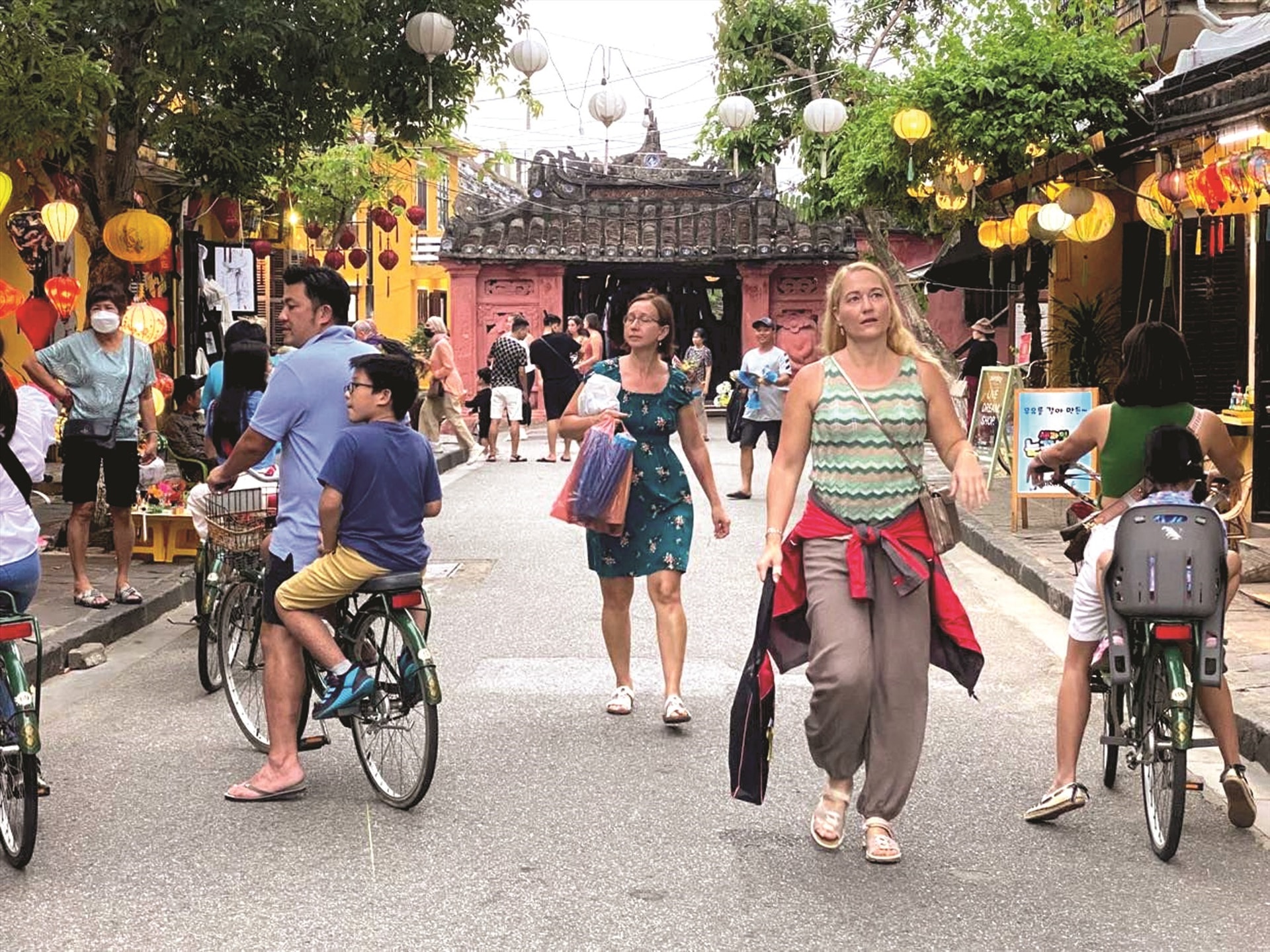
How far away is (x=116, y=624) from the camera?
9547 millimetres

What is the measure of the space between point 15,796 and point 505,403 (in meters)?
17.6

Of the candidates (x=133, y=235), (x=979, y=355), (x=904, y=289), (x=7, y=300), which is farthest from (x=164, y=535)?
(x=904, y=289)

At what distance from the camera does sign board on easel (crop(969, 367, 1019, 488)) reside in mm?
16172

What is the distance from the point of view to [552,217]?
37031mm

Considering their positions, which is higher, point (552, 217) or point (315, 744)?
point (552, 217)

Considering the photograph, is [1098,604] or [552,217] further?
[552,217]

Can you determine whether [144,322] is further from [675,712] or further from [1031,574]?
[675,712]

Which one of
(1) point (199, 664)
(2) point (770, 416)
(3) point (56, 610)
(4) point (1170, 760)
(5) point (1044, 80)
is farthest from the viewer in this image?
(2) point (770, 416)

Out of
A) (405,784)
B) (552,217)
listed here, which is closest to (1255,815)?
(405,784)

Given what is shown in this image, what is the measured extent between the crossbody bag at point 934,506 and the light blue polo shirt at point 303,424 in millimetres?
1918

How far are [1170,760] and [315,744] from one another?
118 inches

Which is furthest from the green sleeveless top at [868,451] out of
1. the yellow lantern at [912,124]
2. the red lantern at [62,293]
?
the red lantern at [62,293]

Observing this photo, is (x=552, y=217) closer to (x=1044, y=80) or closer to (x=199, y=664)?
(x=1044, y=80)

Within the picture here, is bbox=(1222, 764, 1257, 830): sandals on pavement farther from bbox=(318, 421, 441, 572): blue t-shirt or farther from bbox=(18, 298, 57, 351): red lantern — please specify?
bbox=(18, 298, 57, 351): red lantern
